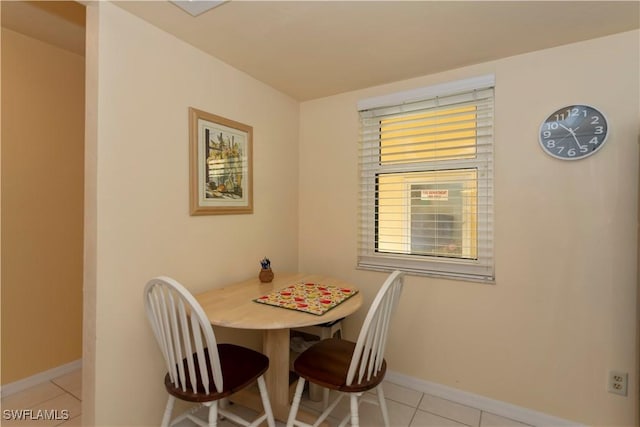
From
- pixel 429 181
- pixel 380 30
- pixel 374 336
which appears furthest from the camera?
pixel 429 181

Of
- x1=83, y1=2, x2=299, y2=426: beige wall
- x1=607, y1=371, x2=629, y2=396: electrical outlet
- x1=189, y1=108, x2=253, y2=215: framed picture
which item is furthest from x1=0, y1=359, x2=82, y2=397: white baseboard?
x1=607, y1=371, x2=629, y2=396: electrical outlet

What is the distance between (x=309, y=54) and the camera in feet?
6.19

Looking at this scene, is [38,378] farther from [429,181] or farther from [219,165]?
[429,181]


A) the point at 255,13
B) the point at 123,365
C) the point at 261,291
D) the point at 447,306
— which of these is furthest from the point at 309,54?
the point at 123,365

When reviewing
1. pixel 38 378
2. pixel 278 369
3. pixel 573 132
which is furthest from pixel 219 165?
pixel 573 132

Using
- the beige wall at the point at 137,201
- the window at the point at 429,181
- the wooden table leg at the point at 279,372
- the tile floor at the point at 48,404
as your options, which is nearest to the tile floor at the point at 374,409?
the tile floor at the point at 48,404

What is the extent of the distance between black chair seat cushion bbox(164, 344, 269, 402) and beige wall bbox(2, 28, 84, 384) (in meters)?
1.41

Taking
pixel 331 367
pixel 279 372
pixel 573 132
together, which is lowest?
pixel 279 372

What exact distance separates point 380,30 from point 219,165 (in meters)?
1.20

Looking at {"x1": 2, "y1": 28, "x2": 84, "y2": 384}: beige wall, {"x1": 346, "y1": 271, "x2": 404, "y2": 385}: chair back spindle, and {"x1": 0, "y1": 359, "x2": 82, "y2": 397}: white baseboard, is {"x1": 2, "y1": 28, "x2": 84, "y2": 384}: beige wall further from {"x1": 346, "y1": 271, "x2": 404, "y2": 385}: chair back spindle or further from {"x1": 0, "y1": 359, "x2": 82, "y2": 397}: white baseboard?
{"x1": 346, "y1": 271, "x2": 404, "y2": 385}: chair back spindle

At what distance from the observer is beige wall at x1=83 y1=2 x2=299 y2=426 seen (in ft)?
4.65

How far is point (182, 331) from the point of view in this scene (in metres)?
1.27

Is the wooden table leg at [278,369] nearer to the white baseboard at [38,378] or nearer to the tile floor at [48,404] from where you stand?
the tile floor at [48,404]

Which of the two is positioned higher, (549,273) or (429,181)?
(429,181)
